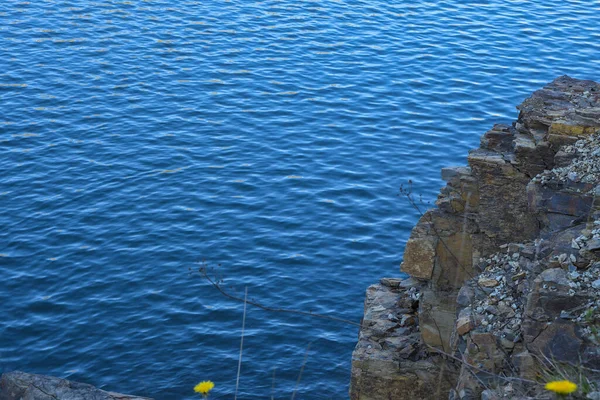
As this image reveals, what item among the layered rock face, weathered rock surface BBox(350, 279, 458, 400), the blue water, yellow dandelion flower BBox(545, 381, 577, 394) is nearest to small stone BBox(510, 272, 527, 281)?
the layered rock face

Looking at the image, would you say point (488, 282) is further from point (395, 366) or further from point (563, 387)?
point (563, 387)

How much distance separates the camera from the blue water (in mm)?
22703

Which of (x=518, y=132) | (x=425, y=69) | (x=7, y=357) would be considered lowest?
(x=7, y=357)

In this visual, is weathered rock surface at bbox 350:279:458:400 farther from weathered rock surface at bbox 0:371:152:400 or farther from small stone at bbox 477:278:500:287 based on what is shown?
weathered rock surface at bbox 0:371:152:400

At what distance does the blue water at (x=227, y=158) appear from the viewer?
22.7 metres

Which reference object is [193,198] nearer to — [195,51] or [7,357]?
[7,357]

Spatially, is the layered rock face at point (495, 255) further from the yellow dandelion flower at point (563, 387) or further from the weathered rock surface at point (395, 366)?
the yellow dandelion flower at point (563, 387)

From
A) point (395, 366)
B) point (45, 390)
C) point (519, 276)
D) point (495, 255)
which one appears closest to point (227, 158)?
point (395, 366)

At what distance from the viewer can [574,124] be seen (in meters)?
17.2

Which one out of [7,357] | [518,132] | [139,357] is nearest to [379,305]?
[518,132]

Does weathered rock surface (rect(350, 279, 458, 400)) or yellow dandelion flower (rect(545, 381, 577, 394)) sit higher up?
yellow dandelion flower (rect(545, 381, 577, 394))

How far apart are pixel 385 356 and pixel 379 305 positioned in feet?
6.99

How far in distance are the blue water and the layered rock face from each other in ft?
11.6

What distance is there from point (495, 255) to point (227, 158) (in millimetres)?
17300
